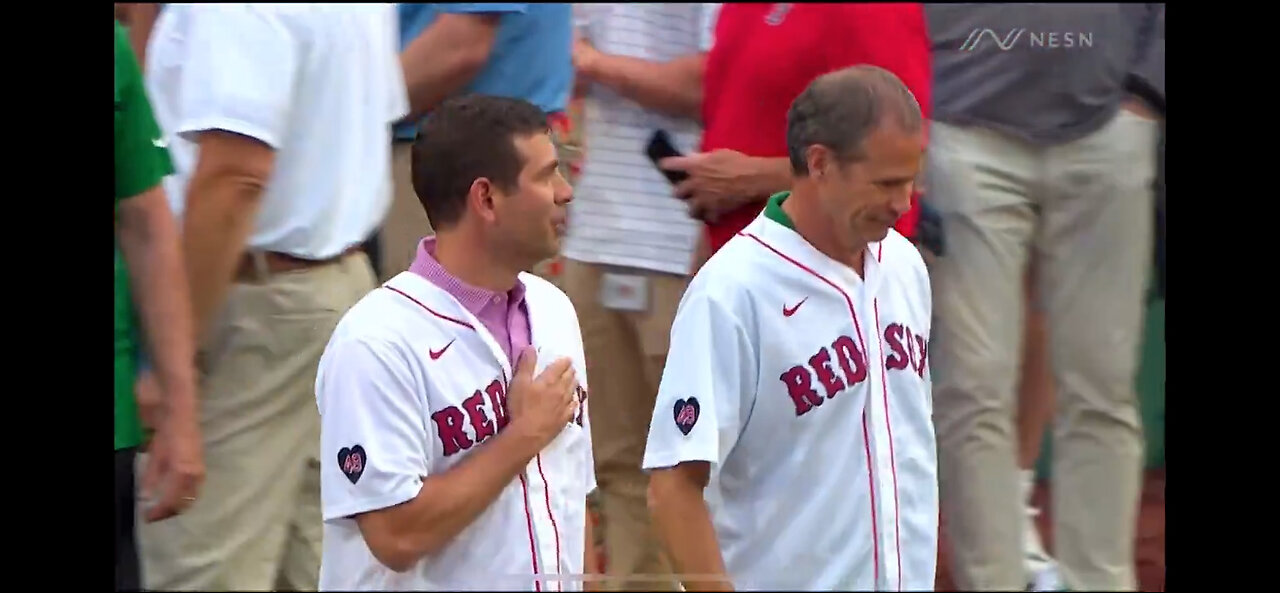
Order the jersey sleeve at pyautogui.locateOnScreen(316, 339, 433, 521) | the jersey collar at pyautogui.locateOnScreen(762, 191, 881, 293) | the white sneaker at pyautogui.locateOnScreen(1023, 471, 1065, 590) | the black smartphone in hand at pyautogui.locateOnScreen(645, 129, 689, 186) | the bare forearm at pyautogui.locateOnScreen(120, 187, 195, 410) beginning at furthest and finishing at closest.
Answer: the white sneaker at pyautogui.locateOnScreen(1023, 471, 1065, 590), the black smartphone in hand at pyautogui.locateOnScreen(645, 129, 689, 186), the bare forearm at pyautogui.locateOnScreen(120, 187, 195, 410), the jersey collar at pyautogui.locateOnScreen(762, 191, 881, 293), the jersey sleeve at pyautogui.locateOnScreen(316, 339, 433, 521)

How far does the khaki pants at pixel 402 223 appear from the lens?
1862mm

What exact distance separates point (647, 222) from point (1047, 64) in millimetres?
515

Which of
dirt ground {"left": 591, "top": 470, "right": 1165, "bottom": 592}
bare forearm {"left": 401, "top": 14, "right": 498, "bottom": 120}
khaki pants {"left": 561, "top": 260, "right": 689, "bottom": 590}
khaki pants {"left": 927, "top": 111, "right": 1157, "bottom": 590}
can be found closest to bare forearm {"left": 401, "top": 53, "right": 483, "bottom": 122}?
bare forearm {"left": 401, "top": 14, "right": 498, "bottom": 120}

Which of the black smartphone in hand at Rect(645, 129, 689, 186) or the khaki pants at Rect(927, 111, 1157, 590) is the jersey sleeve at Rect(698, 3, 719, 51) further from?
the khaki pants at Rect(927, 111, 1157, 590)

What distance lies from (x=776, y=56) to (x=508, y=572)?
2.13 feet

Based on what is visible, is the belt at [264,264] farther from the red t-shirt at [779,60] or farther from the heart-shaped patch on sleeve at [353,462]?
the red t-shirt at [779,60]

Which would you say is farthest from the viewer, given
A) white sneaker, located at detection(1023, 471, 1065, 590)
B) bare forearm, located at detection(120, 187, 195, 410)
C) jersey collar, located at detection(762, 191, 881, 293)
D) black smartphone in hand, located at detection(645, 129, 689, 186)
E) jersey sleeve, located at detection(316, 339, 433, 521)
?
white sneaker, located at detection(1023, 471, 1065, 590)

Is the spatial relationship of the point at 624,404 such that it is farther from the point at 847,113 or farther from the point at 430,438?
the point at 847,113

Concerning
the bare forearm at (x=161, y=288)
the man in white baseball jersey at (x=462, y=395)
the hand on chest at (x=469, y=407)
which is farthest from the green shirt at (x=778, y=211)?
the bare forearm at (x=161, y=288)

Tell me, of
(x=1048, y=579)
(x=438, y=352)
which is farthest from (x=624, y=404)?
(x=1048, y=579)

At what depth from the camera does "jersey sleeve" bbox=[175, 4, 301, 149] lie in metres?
1.96

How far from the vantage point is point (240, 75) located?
1.96m

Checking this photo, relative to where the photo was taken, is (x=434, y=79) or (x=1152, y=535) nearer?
(x=434, y=79)
